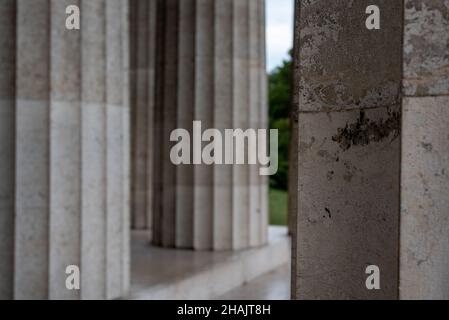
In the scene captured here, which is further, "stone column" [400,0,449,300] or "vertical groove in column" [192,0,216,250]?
"vertical groove in column" [192,0,216,250]

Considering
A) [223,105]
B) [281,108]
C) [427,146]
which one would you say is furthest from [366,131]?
[281,108]

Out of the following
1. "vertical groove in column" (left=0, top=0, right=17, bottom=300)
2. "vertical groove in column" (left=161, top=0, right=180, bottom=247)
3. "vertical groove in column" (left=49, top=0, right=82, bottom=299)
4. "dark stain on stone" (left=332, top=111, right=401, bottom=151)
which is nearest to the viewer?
"dark stain on stone" (left=332, top=111, right=401, bottom=151)

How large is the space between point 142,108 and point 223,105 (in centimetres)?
1074

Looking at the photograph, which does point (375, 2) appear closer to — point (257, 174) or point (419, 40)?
point (419, 40)

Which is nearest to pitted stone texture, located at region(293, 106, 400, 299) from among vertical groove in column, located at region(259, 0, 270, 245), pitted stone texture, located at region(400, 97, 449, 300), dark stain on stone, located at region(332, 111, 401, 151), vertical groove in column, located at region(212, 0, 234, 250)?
dark stain on stone, located at region(332, 111, 401, 151)

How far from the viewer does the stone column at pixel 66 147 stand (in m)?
15.1

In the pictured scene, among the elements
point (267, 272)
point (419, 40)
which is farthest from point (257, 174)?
point (419, 40)

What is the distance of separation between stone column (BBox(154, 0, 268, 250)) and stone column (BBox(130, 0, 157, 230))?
8.03 metres

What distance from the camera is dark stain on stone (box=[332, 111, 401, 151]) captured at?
20.8 ft

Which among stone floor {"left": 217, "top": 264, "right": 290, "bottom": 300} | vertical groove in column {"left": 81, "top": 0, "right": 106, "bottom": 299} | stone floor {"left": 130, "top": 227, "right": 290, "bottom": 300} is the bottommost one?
stone floor {"left": 217, "top": 264, "right": 290, "bottom": 300}

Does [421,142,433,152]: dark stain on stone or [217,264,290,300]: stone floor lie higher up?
[421,142,433,152]: dark stain on stone

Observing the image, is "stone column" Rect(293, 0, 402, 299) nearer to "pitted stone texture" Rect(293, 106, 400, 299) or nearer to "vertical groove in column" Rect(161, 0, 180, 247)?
"pitted stone texture" Rect(293, 106, 400, 299)

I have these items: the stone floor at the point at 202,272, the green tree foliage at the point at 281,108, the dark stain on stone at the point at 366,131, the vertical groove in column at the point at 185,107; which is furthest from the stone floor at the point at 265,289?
the green tree foliage at the point at 281,108

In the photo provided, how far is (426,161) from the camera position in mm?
6102
